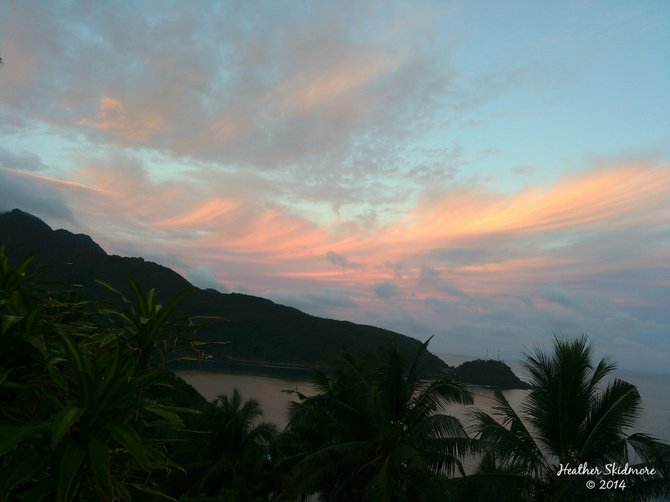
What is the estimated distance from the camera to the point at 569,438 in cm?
1014

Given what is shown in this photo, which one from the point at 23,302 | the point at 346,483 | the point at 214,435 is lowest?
the point at 214,435

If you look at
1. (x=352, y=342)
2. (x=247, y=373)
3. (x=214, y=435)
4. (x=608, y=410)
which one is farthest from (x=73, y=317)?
(x=352, y=342)

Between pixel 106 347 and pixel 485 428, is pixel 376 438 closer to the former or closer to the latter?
pixel 485 428

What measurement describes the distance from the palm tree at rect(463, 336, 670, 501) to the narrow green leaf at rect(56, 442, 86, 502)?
8.75 meters

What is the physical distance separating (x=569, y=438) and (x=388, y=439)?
5.10m

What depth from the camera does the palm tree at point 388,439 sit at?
13117mm

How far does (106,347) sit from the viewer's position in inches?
200

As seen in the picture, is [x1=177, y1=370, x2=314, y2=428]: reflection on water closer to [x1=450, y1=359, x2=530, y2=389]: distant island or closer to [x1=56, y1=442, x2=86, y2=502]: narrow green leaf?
[x1=450, y1=359, x2=530, y2=389]: distant island

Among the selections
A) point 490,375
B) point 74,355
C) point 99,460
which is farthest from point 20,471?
point 490,375

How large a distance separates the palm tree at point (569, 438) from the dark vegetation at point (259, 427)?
0.10ft

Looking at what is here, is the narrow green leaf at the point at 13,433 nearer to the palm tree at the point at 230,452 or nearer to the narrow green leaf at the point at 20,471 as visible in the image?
the narrow green leaf at the point at 20,471

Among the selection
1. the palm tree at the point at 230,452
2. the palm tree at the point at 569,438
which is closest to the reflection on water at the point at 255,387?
the palm tree at the point at 230,452

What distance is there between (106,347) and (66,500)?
1882 millimetres

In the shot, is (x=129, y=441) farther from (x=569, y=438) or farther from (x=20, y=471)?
(x=569, y=438)
